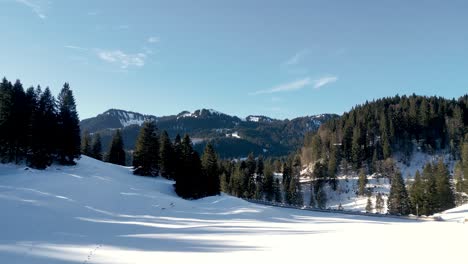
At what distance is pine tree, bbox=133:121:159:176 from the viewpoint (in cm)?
6056

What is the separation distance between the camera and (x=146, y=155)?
60594mm

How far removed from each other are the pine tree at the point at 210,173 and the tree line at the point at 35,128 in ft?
70.0

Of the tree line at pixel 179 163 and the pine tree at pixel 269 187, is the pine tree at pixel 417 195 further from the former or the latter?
the tree line at pixel 179 163

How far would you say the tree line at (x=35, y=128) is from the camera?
47750 millimetres

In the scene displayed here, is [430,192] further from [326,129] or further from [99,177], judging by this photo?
[326,129]

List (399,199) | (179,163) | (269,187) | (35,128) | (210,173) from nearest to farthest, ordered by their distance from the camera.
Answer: (35,128), (179,163), (210,173), (399,199), (269,187)

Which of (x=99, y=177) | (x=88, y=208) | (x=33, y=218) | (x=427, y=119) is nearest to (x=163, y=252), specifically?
(x=33, y=218)

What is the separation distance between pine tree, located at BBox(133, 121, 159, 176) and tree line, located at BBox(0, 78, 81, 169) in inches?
393

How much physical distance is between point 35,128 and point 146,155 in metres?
18.2

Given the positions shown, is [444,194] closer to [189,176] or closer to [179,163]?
[189,176]

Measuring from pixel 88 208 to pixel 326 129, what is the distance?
14700cm

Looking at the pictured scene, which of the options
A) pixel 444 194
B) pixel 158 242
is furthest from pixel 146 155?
pixel 444 194

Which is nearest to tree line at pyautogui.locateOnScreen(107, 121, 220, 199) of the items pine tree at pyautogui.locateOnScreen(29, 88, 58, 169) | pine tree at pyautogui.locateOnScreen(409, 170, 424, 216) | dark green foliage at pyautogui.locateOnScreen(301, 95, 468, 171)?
pine tree at pyautogui.locateOnScreen(29, 88, 58, 169)

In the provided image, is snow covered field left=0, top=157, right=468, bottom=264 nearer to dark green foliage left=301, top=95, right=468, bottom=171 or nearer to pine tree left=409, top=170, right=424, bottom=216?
pine tree left=409, top=170, right=424, bottom=216
